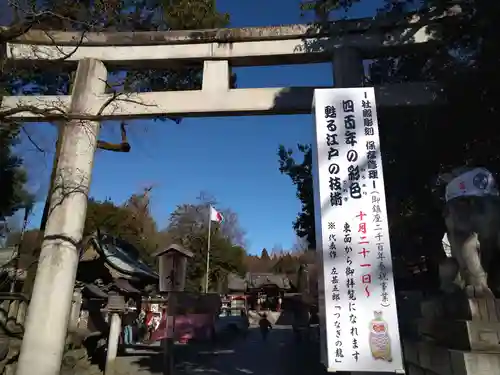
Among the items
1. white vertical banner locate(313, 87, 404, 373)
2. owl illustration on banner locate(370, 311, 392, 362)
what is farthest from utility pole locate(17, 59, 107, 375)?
owl illustration on banner locate(370, 311, 392, 362)

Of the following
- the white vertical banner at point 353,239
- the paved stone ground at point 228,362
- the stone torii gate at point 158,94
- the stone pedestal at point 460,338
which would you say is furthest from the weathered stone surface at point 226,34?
the paved stone ground at point 228,362

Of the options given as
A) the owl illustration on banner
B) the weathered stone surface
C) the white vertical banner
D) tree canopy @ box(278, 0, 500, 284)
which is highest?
the weathered stone surface

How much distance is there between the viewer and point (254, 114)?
674cm

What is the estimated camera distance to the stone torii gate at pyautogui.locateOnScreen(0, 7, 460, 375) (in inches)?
239

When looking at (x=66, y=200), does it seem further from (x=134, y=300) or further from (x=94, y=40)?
(x=134, y=300)

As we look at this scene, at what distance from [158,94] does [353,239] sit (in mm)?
4716

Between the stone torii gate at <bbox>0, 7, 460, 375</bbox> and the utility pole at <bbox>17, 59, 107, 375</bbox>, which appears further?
the stone torii gate at <bbox>0, 7, 460, 375</bbox>

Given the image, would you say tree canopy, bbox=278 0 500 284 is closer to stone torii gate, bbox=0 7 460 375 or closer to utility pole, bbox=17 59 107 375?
stone torii gate, bbox=0 7 460 375

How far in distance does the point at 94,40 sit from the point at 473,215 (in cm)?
706

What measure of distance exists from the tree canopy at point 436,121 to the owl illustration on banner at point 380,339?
362cm

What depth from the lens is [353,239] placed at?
3912mm

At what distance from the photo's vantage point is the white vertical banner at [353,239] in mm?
3613

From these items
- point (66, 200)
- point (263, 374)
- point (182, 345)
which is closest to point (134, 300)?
point (182, 345)

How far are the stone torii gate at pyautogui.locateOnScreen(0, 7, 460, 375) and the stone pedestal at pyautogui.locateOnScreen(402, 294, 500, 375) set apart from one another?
3.54 metres
